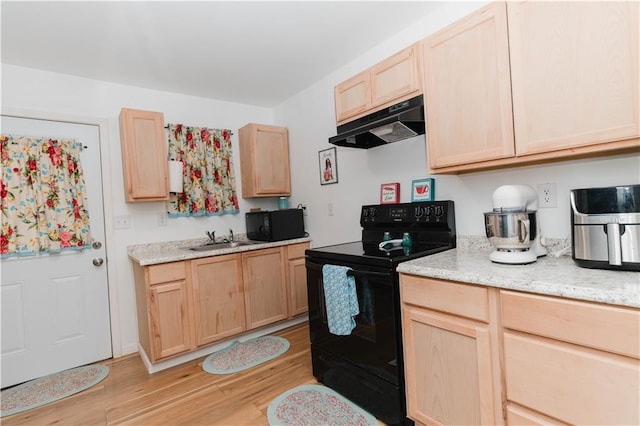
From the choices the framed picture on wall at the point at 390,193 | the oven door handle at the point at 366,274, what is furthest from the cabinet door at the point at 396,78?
the oven door handle at the point at 366,274

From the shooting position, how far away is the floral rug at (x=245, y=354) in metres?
2.45

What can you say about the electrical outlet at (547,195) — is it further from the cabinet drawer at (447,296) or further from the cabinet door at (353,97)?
the cabinet door at (353,97)

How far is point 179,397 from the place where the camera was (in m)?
2.10

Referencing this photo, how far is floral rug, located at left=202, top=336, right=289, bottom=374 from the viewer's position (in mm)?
2445

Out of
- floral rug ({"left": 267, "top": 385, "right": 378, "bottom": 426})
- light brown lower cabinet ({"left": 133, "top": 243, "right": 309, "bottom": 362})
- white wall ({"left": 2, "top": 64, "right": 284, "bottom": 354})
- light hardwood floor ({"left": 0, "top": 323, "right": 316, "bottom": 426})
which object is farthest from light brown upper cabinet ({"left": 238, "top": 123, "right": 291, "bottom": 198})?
floral rug ({"left": 267, "top": 385, "right": 378, "bottom": 426})

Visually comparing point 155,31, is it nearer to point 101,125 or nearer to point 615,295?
point 101,125

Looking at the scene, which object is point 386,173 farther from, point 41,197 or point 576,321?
point 41,197

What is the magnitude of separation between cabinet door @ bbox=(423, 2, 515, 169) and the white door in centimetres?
270

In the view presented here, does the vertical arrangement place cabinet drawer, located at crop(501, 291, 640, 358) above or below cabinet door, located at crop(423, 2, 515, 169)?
below

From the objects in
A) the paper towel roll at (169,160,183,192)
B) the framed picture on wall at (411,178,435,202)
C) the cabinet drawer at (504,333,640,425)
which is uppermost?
the paper towel roll at (169,160,183,192)

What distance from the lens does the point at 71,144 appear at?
2615mm

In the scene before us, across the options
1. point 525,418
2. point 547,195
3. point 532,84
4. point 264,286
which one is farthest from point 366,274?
point 264,286

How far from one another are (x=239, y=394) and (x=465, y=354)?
1.45 metres

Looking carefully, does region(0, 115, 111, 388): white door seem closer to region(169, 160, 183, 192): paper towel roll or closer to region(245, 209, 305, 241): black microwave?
region(169, 160, 183, 192): paper towel roll
